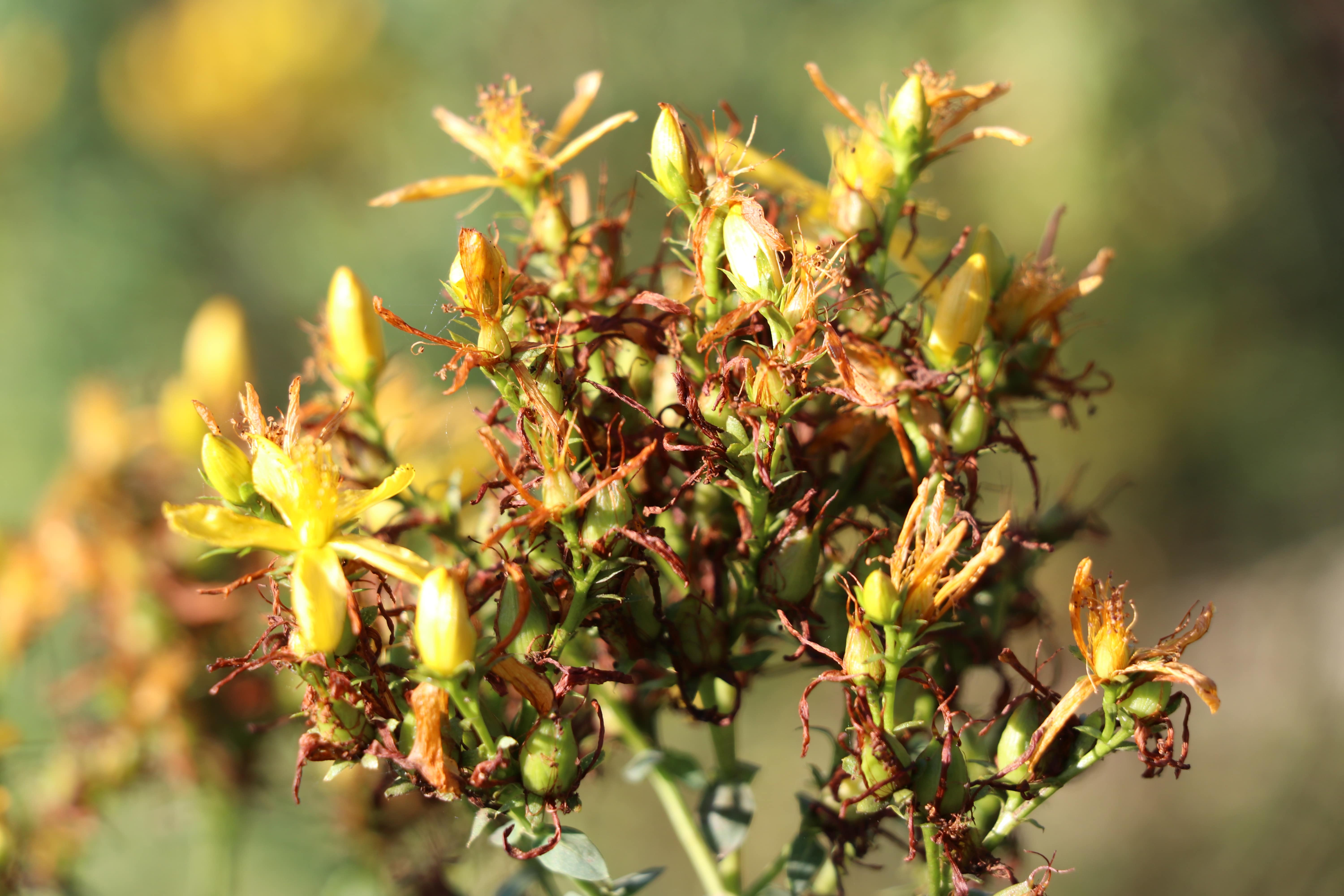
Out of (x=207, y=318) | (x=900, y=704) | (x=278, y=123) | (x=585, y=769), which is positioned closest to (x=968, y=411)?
(x=900, y=704)

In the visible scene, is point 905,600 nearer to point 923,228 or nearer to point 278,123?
point 923,228

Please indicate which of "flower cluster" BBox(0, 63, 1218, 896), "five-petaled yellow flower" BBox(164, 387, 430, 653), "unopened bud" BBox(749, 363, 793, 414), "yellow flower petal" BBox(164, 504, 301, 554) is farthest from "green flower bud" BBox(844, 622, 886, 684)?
"yellow flower petal" BBox(164, 504, 301, 554)

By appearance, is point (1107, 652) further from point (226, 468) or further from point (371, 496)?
point (226, 468)

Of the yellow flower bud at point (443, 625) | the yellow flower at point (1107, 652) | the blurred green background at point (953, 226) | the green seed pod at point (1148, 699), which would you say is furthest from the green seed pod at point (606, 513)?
the blurred green background at point (953, 226)

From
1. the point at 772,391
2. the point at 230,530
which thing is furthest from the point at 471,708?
the point at 772,391

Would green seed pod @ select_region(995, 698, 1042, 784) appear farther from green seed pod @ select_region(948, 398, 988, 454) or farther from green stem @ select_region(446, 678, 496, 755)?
green stem @ select_region(446, 678, 496, 755)
